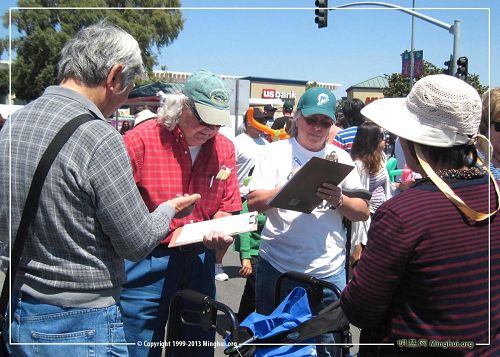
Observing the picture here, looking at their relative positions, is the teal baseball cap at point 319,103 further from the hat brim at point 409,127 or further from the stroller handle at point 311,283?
the hat brim at point 409,127

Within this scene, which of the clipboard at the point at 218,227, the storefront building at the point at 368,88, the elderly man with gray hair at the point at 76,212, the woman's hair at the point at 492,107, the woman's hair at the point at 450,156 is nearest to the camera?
the woman's hair at the point at 450,156

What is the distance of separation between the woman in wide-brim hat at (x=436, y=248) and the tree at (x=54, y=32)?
28.0 ft

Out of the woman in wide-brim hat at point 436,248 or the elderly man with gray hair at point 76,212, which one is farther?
the elderly man with gray hair at point 76,212

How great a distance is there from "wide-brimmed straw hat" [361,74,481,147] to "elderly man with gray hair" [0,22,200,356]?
3.09 ft

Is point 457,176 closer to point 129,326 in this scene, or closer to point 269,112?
point 129,326

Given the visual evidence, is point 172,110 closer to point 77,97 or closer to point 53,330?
point 77,97

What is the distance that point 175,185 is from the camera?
2.61 meters

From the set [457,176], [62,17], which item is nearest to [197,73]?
[457,176]

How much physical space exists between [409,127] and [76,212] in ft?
3.62

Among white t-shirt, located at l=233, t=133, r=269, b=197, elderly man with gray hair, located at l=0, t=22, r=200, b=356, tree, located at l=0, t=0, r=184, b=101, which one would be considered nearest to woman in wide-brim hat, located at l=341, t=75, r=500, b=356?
elderly man with gray hair, located at l=0, t=22, r=200, b=356

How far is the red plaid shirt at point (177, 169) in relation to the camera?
2.56 meters

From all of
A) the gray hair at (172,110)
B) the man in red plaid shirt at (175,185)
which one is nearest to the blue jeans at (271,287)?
the man in red plaid shirt at (175,185)

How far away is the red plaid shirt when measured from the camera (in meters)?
2.56

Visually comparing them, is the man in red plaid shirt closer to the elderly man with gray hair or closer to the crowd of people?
the crowd of people
